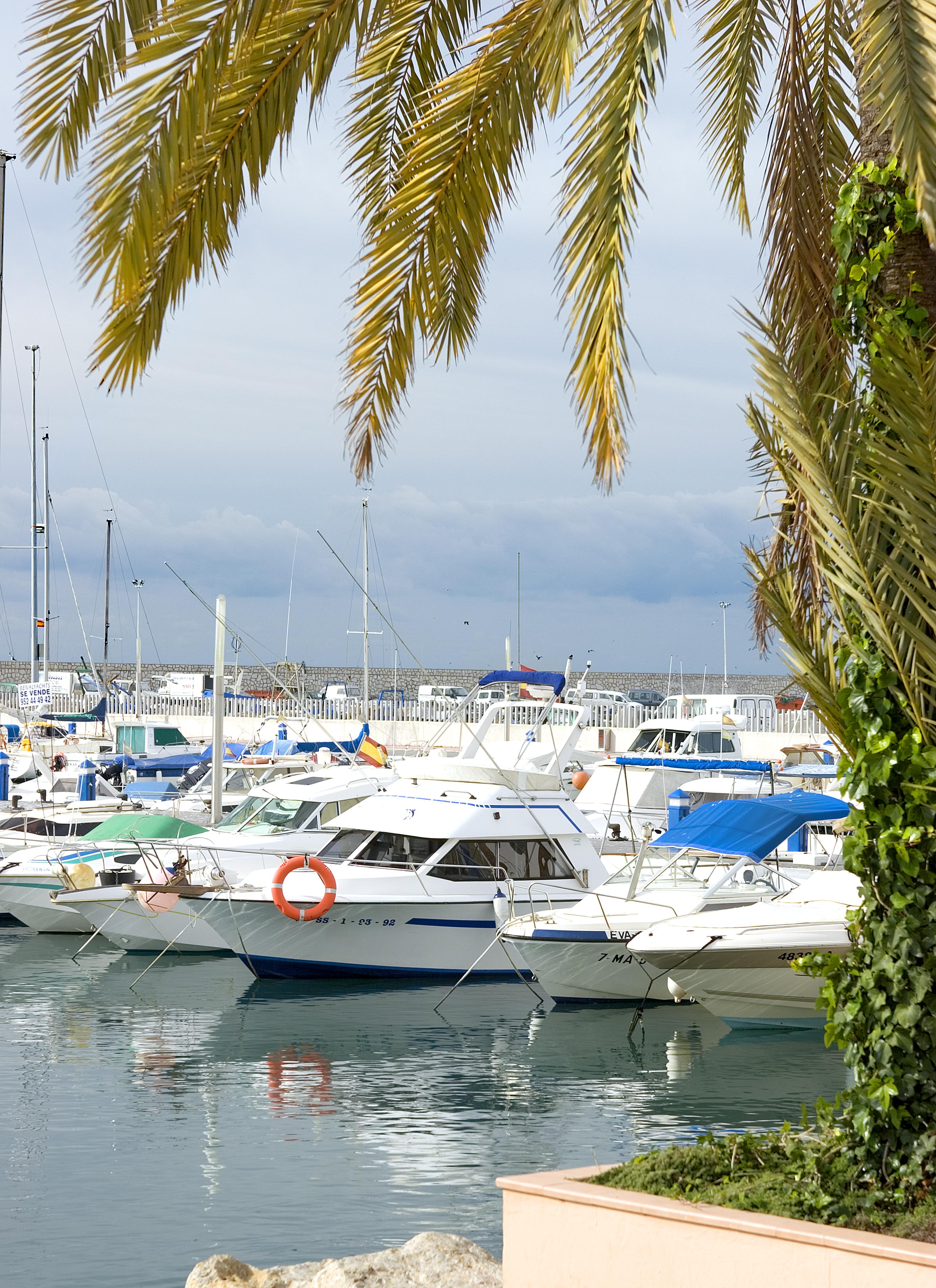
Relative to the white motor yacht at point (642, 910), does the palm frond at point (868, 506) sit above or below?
above

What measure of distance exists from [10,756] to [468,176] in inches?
1330

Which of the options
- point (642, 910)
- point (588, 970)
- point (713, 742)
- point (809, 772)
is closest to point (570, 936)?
point (588, 970)

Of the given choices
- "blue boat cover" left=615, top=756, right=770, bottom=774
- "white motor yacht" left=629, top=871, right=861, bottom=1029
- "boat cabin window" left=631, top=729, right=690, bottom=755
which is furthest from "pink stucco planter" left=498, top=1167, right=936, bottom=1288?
"boat cabin window" left=631, top=729, right=690, bottom=755

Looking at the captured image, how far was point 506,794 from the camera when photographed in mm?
19719

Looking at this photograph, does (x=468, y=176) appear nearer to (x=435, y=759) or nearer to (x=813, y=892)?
(x=813, y=892)

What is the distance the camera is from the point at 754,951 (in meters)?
15.3

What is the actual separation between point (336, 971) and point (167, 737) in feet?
87.9

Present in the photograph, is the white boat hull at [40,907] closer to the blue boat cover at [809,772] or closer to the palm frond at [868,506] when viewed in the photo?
the blue boat cover at [809,772]

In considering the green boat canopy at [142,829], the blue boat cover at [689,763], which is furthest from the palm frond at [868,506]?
the blue boat cover at [689,763]

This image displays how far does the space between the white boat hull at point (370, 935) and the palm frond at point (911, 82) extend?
48.8ft

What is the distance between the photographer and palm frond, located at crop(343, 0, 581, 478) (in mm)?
7281

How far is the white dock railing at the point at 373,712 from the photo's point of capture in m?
46.1

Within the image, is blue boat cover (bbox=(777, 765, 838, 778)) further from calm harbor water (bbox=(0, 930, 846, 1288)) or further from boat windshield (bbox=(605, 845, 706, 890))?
calm harbor water (bbox=(0, 930, 846, 1288))

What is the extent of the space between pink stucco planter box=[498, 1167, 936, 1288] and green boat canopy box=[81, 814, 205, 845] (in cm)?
1858
